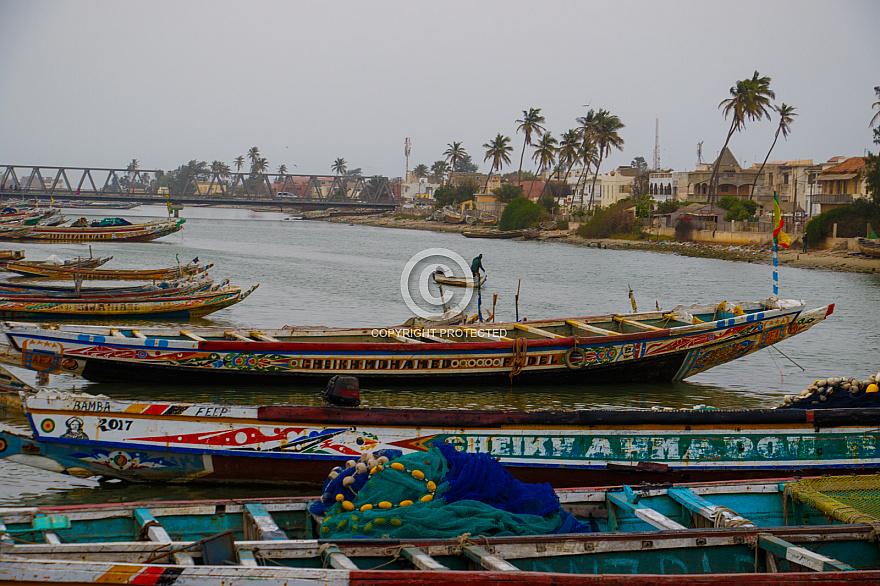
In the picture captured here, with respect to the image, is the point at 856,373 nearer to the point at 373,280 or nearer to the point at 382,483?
the point at 382,483

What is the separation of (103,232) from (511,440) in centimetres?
5277

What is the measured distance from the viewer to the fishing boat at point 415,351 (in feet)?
40.7

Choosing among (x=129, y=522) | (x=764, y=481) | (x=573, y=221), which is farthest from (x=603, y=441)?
(x=573, y=221)

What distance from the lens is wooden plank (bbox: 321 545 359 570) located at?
4.58m

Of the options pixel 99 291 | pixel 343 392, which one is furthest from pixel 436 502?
pixel 99 291

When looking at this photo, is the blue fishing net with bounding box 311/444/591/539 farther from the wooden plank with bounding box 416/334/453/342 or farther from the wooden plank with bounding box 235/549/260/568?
the wooden plank with bounding box 416/334/453/342

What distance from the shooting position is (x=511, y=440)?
7.89 metres

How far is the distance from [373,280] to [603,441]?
3258cm

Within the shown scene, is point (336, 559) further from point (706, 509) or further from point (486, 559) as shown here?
point (706, 509)

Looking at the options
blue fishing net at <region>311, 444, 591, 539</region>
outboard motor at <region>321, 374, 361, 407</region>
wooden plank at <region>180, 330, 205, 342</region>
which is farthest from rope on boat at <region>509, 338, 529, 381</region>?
blue fishing net at <region>311, 444, 591, 539</region>

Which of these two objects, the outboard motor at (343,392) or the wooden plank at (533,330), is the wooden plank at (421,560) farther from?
the wooden plank at (533,330)

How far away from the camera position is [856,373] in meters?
18.0

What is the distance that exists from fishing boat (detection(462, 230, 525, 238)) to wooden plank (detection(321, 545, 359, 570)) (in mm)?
80275

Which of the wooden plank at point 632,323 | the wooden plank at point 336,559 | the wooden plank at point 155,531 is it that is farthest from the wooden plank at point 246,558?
the wooden plank at point 632,323
